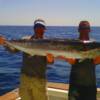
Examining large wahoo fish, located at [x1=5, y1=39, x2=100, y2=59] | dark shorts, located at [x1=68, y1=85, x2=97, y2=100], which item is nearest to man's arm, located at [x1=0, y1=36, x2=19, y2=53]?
large wahoo fish, located at [x1=5, y1=39, x2=100, y2=59]

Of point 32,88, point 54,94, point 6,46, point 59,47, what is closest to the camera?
point 59,47

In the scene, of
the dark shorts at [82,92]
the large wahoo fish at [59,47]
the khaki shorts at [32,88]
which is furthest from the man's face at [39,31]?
the dark shorts at [82,92]

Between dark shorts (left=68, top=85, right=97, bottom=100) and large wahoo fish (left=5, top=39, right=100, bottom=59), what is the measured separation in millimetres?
512

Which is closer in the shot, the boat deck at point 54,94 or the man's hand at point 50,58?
the man's hand at point 50,58

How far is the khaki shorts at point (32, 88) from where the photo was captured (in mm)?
5879

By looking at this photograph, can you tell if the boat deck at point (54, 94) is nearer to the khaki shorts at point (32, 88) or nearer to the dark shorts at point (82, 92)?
the khaki shorts at point (32, 88)

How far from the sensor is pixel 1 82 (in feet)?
43.2

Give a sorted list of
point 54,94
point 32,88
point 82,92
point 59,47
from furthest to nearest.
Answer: point 54,94 → point 32,88 → point 59,47 → point 82,92

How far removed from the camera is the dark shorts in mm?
5434

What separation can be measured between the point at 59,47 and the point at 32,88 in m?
0.92

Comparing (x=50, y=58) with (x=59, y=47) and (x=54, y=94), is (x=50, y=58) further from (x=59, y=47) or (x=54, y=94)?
(x=54, y=94)

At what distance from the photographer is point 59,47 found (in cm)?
574

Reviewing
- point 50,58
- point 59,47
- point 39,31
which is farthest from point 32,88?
point 39,31

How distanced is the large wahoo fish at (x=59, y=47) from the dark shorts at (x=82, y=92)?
1.68 feet
